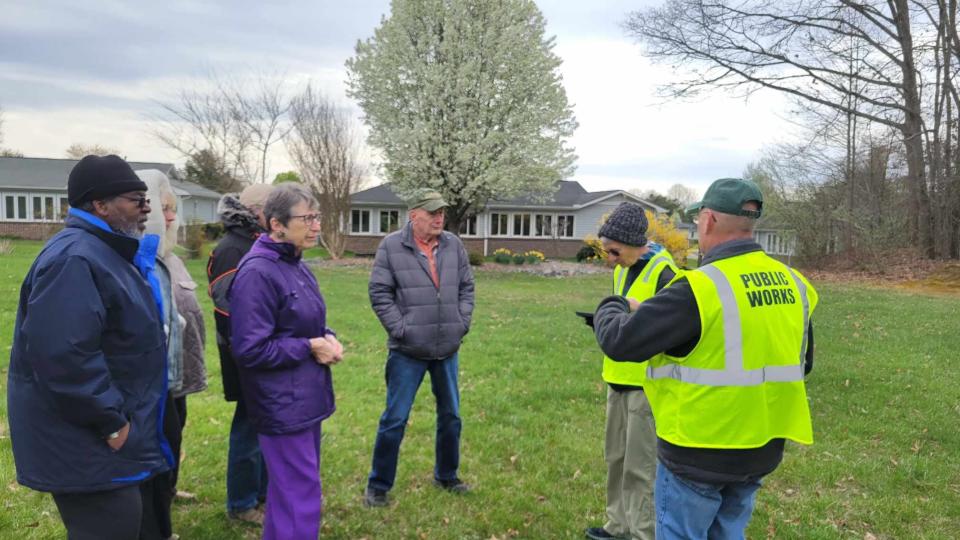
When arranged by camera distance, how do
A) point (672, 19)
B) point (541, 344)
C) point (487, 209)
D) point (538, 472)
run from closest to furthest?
point (538, 472)
point (541, 344)
point (672, 19)
point (487, 209)

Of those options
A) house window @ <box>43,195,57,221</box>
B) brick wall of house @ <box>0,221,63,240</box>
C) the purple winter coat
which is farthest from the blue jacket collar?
house window @ <box>43,195,57,221</box>

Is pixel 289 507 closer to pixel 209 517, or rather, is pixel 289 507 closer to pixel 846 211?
pixel 209 517

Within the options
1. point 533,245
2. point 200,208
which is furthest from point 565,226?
point 200,208

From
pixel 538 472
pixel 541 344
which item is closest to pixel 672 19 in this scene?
pixel 541 344

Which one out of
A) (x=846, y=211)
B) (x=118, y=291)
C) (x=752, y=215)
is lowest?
(x=118, y=291)

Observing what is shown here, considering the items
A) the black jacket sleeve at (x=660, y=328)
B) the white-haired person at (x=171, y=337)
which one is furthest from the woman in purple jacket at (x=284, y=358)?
the black jacket sleeve at (x=660, y=328)

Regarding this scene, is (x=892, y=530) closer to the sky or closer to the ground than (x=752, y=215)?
closer to the ground

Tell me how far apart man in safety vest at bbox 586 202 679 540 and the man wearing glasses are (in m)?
2.50

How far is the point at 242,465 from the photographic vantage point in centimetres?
401

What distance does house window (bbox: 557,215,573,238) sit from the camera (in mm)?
38812

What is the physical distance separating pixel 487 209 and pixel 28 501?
34.1 metres

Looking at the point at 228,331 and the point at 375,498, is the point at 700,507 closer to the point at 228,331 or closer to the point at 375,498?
the point at 375,498

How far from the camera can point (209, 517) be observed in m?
4.09

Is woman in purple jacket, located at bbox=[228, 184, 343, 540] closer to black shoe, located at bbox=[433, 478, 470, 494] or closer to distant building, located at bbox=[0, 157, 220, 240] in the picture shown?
black shoe, located at bbox=[433, 478, 470, 494]
